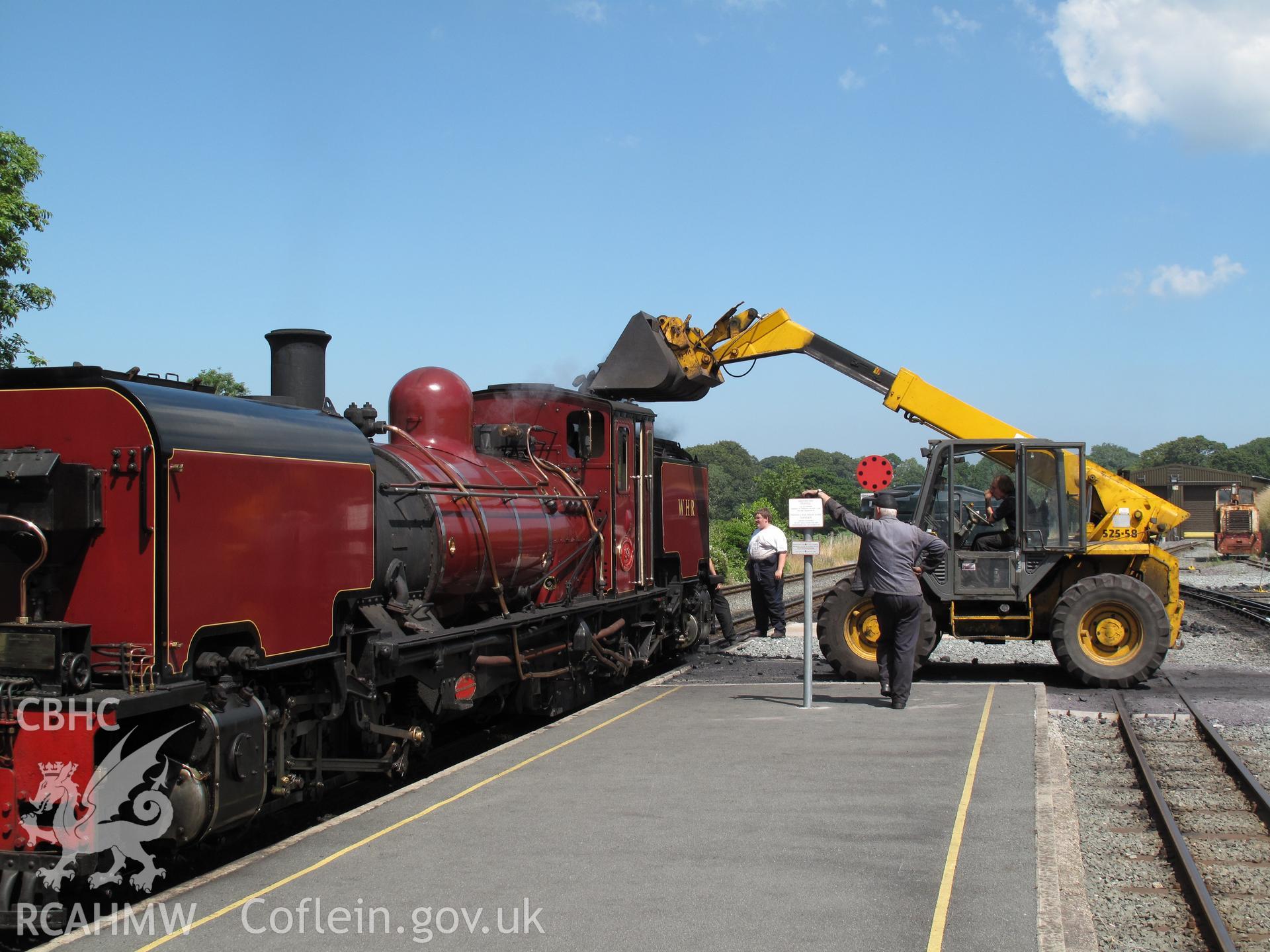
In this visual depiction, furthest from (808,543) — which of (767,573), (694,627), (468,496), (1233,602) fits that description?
(1233,602)

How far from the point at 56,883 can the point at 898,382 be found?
10.3m

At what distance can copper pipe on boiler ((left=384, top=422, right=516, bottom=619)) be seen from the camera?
852 cm

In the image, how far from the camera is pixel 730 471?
107m

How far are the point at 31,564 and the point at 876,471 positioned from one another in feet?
33.7

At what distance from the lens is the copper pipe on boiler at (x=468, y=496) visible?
8523 millimetres

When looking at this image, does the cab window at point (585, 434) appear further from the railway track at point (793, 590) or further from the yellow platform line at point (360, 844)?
the railway track at point (793, 590)

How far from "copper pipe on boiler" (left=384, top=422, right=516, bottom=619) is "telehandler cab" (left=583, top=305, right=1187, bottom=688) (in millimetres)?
4145

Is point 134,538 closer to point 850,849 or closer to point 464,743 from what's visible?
point 850,849

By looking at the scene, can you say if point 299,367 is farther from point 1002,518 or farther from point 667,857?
point 1002,518

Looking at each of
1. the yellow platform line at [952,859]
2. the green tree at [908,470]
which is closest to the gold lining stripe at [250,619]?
the yellow platform line at [952,859]

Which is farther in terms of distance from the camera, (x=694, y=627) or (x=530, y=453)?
(x=694, y=627)

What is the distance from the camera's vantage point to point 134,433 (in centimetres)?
521

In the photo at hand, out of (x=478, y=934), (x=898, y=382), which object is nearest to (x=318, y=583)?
(x=478, y=934)

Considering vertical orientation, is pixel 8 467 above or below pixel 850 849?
above
